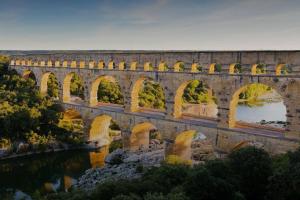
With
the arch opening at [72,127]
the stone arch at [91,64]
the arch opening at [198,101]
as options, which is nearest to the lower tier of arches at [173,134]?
the arch opening at [72,127]

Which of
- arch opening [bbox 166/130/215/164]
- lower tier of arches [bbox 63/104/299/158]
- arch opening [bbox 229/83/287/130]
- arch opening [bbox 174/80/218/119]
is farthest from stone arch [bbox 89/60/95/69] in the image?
arch opening [bbox 229/83/287/130]

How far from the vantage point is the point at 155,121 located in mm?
21547

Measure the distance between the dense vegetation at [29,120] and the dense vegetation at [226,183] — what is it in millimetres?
13727

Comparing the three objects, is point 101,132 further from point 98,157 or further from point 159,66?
point 159,66

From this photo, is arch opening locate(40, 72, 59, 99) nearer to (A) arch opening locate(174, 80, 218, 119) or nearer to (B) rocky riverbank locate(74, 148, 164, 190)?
(B) rocky riverbank locate(74, 148, 164, 190)

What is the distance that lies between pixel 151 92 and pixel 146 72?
15917 mm

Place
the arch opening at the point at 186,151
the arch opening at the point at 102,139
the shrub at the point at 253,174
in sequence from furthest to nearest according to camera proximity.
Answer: the arch opening at the point at 102,139 < the arch opening at the point at 186,151 < the shrub at the point at 253,174

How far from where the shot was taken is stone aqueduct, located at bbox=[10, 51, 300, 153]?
664 inches

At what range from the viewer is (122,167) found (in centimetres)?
2047

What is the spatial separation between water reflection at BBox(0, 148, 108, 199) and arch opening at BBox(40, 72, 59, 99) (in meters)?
7.04

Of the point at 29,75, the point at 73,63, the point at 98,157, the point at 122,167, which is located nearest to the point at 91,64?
the point at 73,63

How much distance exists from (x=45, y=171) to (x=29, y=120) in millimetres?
3929

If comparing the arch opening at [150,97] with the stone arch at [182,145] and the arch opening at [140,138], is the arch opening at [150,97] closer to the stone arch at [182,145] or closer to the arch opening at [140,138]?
the arch opening at [140,138]

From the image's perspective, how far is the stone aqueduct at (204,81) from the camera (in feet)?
55.4
